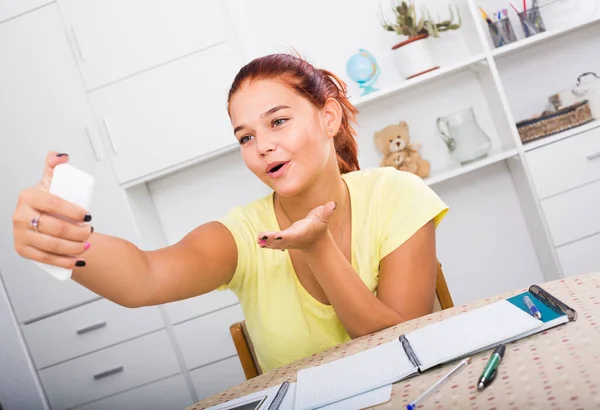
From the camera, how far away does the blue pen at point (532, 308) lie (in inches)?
40.0

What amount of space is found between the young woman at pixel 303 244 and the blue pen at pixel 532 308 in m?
0.36

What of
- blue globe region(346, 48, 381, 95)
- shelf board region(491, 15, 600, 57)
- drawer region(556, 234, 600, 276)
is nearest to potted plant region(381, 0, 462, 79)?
blue globe region(346, 48, 381, 95)

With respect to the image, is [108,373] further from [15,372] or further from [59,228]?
[59,228]

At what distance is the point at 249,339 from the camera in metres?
1.59

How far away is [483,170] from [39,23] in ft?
6.70

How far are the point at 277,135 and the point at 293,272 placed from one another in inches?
11.8

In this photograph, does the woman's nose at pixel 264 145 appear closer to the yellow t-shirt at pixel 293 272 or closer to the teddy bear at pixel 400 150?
the yellow t-shirt at pixel 293 272

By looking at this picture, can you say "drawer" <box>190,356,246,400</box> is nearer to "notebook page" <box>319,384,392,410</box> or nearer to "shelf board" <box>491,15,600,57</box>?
A: "shelf board" <box>491,15,600,57</box>

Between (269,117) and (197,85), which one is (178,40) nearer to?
(197,85)

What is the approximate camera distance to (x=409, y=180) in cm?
164

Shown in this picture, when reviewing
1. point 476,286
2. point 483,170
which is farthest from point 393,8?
point 476,286

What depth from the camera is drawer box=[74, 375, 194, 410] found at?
10.2 feet

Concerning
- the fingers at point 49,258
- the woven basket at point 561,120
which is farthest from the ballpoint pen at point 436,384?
the woven basket at point 561,120

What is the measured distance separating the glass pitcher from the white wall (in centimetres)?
203
